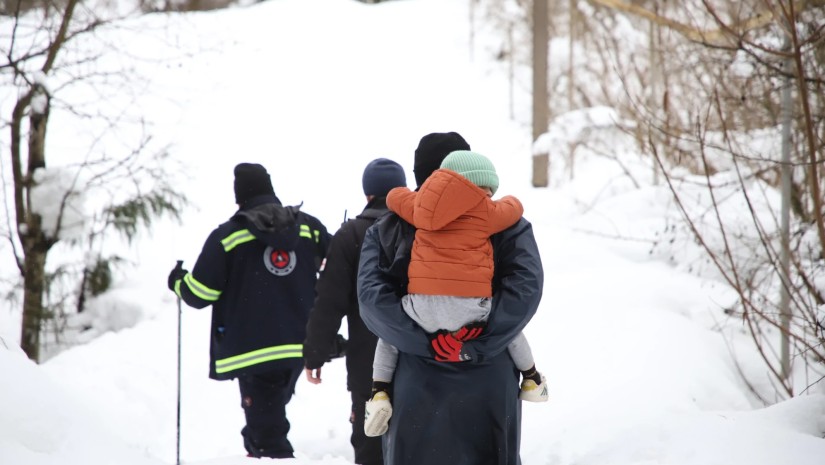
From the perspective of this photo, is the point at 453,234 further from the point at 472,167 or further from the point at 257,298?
the point at 257,298

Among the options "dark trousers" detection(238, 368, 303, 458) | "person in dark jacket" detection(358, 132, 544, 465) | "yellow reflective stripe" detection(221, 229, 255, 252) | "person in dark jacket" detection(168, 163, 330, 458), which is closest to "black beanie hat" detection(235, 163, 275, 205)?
"person in dark jacket" detection(168, 163, 330, 458)

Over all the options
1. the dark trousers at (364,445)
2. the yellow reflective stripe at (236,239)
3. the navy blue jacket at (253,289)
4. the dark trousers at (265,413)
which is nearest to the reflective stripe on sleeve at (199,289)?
the navy blue jacket at (253,289)

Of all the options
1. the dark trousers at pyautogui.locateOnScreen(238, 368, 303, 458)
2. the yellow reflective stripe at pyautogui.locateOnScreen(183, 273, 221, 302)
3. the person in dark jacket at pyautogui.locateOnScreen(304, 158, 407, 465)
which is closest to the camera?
the person in dark jacket at pyautogui.locateOnScreen(304, 158, 407, 465)

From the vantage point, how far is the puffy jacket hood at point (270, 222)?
448 centimetres

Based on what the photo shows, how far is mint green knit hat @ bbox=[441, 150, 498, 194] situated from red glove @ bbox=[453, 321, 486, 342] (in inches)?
20.6

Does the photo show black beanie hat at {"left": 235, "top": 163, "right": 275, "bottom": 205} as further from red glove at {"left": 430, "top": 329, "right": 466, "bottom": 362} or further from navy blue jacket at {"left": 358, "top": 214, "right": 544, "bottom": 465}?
red glove at {"left": 430, "top": 329, "right": 466, "bottom": 362}

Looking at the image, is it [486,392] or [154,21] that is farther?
[154,21]

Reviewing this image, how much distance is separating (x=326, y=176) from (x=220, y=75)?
8.33 m

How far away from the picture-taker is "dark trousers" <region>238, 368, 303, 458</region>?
4602mm

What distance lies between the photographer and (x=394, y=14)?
30.0 metres

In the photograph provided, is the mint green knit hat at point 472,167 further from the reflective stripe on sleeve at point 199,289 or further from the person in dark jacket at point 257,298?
the reflective stripe on sleeve at point 199,289

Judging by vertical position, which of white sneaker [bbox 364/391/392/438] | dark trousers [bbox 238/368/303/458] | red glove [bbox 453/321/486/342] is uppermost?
red glove [bbox 453/321/486/342]

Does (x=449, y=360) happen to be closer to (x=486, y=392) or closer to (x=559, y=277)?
(x=486, y=392)

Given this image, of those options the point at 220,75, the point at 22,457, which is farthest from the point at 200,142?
the point at 22,457
